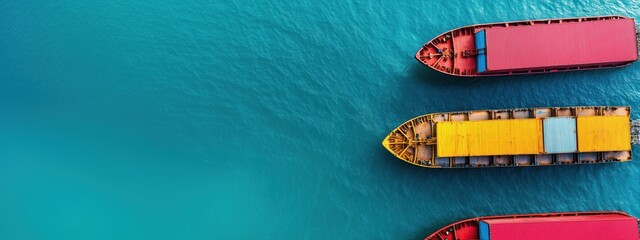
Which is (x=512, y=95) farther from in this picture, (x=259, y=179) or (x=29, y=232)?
(x=29, y=232)

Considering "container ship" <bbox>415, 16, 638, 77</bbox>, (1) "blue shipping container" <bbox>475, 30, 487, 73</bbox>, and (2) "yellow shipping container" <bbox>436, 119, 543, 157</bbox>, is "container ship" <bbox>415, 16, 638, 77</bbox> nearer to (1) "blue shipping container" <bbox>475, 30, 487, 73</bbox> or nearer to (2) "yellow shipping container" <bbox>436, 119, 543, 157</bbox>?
(1) "blue shipping container" <bbox>475, 30, 487, 73</bbox>

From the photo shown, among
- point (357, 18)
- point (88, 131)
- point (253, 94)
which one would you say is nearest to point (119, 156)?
point (88, 131)

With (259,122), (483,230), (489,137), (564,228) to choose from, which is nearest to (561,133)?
(489,137)

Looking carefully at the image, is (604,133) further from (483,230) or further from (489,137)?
(483,230)

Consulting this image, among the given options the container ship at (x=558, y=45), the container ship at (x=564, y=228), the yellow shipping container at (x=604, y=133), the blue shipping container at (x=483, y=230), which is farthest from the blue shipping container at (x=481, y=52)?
the container ship at (x=564, y=228)

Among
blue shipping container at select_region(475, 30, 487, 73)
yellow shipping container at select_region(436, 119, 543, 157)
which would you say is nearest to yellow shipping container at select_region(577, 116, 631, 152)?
yellow shipping container at select_region(436, 119, 543, 157)

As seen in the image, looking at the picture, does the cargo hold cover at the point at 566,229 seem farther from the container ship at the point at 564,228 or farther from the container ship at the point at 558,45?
the container ship at the point at 558,45
